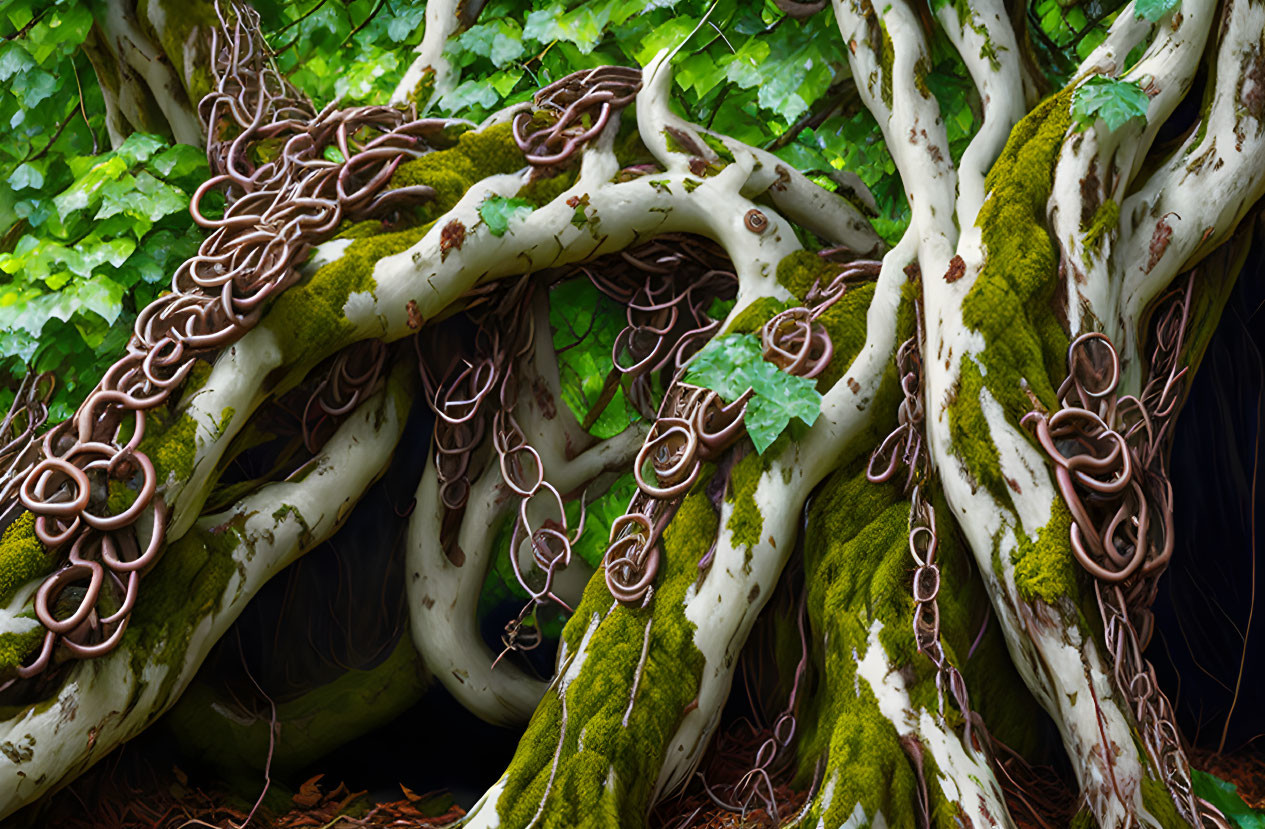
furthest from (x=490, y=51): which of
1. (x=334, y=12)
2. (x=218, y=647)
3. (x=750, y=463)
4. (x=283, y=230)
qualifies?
(x=218, y=647)

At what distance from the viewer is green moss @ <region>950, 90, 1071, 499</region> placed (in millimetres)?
2020

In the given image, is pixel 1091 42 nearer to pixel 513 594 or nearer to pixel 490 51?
pixel 490 51

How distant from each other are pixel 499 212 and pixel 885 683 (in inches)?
55.8

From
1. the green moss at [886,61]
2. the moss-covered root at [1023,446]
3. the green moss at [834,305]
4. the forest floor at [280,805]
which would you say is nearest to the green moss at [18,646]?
the forest floor at [280,805]

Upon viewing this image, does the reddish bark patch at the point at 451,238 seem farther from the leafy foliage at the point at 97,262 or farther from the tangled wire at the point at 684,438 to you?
the leafy foliage at the point at 97,262

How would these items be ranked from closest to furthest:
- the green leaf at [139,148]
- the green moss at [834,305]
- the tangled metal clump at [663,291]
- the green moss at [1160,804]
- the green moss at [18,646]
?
the green moss at [1160,804] < the green moss at [18,646] < the green moss at [834,305] < the tangled metal clump at [663,291] < the green leaf at [139,148]

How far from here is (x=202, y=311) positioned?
7.43ft

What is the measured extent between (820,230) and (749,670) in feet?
3.97

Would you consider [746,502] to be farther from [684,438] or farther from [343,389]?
[343,389]

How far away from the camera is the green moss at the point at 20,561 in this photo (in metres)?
2.01

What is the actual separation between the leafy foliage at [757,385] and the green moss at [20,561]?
136cm

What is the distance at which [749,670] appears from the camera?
2490 millimetres

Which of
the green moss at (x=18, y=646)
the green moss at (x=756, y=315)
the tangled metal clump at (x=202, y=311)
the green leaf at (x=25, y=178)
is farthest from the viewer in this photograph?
the green leaf at (x=25, y=178)

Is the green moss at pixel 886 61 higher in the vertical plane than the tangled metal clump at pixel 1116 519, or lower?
higher
